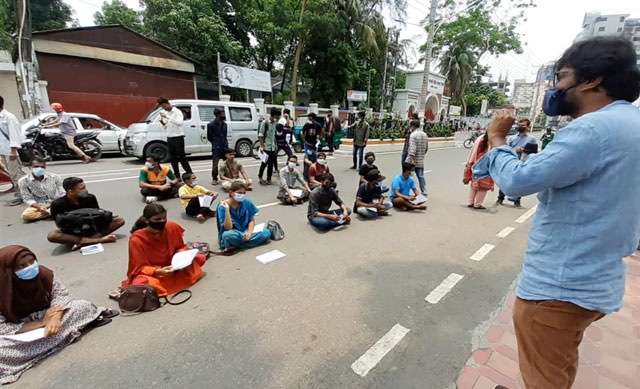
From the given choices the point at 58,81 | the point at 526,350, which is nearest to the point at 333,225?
the point at 526,350

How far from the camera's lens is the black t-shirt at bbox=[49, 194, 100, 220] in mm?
3955

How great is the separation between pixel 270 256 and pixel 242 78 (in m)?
15.8

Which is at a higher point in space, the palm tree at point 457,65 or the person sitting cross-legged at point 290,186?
the palm tree at point 457,65

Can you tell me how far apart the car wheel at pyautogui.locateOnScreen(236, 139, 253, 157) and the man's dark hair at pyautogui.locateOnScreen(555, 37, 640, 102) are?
10.3 m

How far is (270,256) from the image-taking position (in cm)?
373

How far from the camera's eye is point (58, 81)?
535 inches

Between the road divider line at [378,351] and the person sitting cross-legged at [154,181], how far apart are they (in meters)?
4.91

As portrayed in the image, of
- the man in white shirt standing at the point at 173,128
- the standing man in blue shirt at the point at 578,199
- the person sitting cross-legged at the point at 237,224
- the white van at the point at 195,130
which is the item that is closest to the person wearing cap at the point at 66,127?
the white van at the point at 195,130

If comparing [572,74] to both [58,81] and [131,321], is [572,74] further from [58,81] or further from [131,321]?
[58,81]

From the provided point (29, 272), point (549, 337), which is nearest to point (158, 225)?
point (29, 272)

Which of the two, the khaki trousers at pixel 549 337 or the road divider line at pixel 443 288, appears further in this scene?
the road divider line at pixel 443 288

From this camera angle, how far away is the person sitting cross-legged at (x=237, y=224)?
376cm

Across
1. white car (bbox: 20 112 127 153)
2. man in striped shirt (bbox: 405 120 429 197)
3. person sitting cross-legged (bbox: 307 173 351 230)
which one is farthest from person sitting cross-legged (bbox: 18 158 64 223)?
man in striped shirt (bbox: 405 120 429 197)

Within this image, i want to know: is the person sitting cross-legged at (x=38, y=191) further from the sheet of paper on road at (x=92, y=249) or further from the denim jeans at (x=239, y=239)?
the denim jeans at (x=239, y=239)
